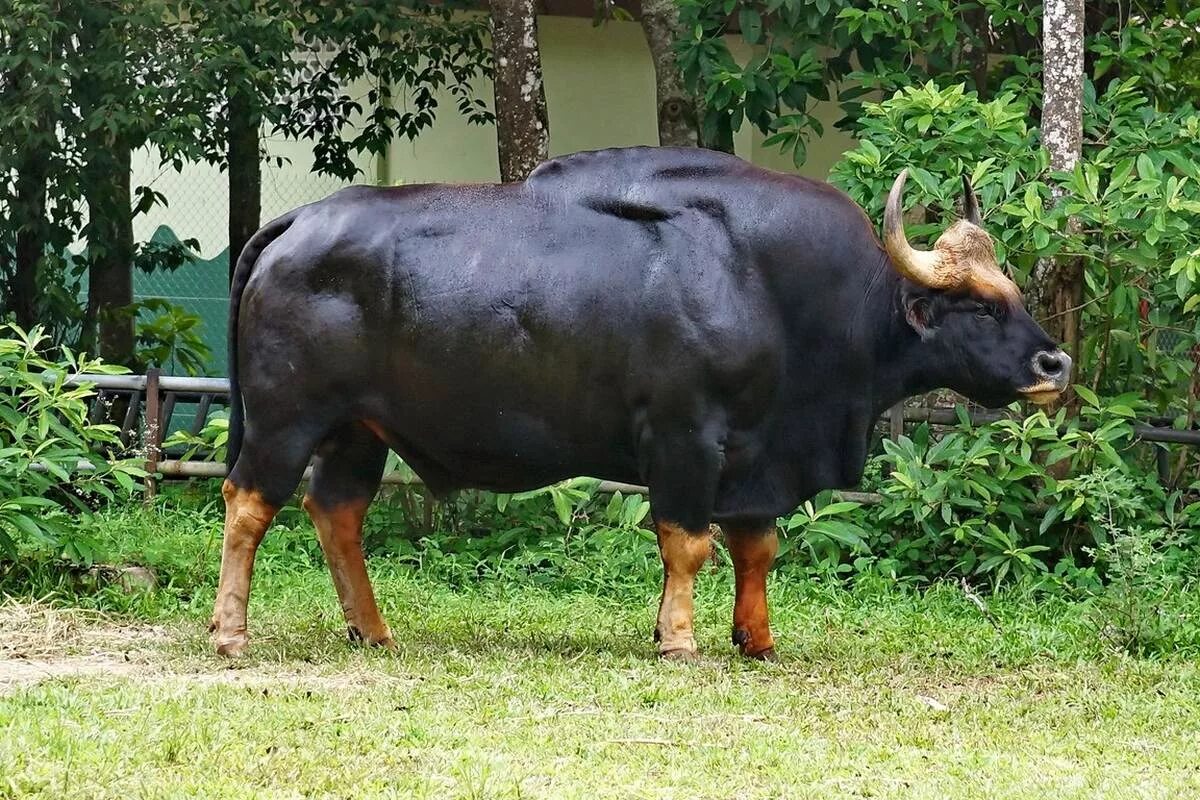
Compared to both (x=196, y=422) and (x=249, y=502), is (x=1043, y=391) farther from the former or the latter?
(x=196, y=422)

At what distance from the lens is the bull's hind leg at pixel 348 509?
6.60 meters

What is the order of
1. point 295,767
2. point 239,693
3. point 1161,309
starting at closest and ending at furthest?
point 295,767, point 239,693, point 1161,309

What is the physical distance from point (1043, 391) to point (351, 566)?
2705 mm

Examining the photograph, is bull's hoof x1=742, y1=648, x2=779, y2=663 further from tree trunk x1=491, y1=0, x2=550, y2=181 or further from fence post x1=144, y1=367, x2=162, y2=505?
tree trunk x1=491, y1=0, x2=550, y2=181

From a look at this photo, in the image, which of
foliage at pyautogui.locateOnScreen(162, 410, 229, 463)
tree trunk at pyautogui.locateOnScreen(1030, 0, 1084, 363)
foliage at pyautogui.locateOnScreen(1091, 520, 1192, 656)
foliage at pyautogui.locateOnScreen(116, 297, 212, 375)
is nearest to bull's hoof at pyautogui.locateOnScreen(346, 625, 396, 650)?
foliage at pyautogui.locateOnScreen(162, 410, 229, 463)

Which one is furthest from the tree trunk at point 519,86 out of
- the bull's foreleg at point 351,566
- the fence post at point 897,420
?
the bull's foreleg at point 351,566

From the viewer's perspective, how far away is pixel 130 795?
404 cm

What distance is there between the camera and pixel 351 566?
665 cm

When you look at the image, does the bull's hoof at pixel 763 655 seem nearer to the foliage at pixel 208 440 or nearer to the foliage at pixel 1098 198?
the foliage at pixel 1098 198

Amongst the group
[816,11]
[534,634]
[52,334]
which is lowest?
[534,634]

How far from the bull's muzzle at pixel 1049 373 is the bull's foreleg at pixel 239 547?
2883 mm

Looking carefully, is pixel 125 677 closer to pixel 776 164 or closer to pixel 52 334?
pixel 52 334

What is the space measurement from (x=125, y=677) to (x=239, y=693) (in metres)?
0.61

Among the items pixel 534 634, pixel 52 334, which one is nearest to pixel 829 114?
pixel 52 334
